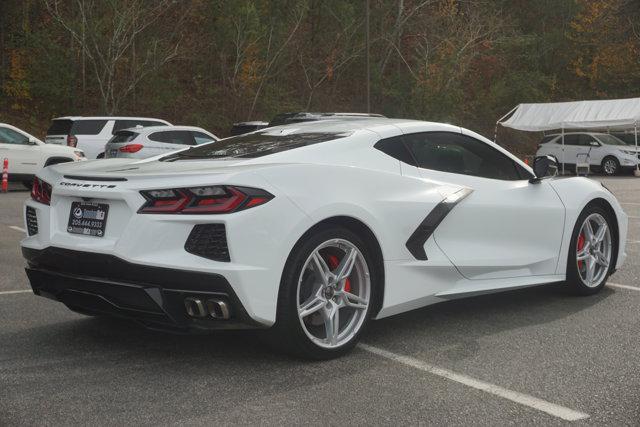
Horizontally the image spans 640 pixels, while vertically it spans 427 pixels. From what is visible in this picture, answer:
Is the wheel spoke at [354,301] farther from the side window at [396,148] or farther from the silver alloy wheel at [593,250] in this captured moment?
the silver alloy wheel at [593,250]

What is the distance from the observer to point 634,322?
5645 millimetres

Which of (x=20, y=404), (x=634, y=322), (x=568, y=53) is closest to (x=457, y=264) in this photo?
(x=634, y=322)

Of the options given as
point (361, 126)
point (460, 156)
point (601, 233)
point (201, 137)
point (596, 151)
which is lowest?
point (596, 151)

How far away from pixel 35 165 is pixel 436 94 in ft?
80.5

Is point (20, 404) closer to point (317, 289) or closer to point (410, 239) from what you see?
point (317, 289)

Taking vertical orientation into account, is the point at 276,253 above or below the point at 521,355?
above

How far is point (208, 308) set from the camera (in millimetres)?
4176

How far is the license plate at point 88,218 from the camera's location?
4.39 m

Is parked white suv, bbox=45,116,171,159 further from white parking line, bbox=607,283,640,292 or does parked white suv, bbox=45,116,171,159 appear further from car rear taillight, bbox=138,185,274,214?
car rear taillight, bbox=138,185,274,214

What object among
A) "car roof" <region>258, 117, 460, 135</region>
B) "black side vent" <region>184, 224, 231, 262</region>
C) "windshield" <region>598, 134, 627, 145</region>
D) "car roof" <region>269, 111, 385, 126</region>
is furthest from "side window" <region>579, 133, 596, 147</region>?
"black side vent" <region>184, 224, 231, 262</region>

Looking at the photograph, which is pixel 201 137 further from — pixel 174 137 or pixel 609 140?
pixel 609 140

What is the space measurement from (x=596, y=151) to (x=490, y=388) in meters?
28.3

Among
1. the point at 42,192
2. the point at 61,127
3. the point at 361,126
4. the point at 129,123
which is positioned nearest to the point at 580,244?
the point at 361,126

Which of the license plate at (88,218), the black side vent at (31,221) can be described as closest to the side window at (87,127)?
the black side vent at (31,221)
